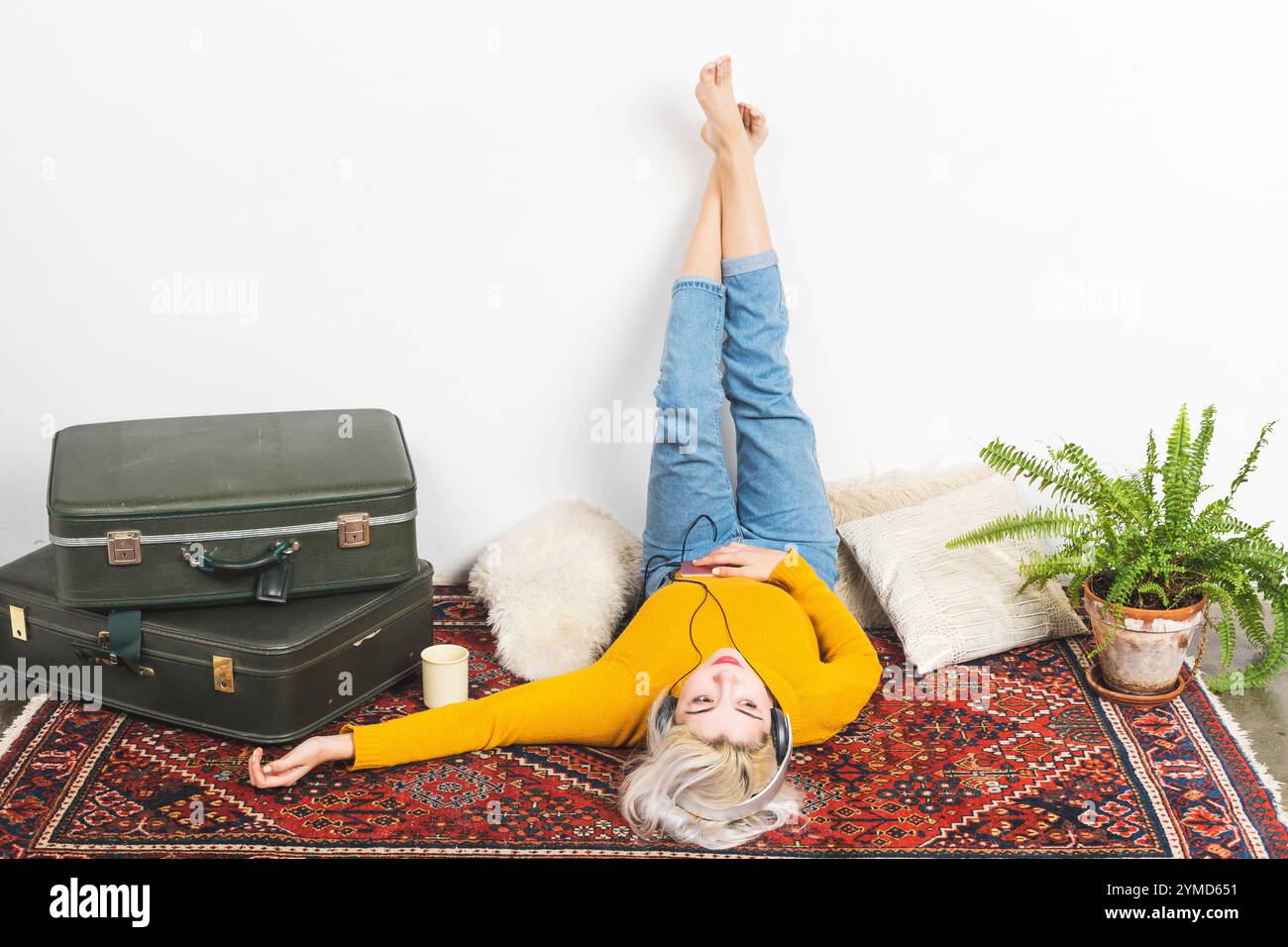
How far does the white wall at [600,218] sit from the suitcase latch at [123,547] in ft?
2.60

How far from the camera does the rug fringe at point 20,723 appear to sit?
2.50 meters

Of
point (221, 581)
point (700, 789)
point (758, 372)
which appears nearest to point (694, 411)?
point (758, 372)

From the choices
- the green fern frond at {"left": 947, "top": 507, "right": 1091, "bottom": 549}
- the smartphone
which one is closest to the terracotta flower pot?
the green fern frond at {"left": 947, "top": 507, "right": 1091, "bottom": 549}

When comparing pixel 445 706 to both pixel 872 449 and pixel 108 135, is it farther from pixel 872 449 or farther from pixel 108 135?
pixel 108 135

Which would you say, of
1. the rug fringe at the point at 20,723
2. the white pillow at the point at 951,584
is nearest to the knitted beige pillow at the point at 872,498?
the white pillow at the point at 951,584

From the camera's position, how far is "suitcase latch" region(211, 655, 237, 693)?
2.45 m

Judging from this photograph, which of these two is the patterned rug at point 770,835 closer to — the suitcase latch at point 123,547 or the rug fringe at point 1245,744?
the rug fringe at point 1245,744

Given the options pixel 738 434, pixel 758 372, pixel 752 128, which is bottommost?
pixel 738 434

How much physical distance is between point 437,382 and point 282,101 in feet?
2.55

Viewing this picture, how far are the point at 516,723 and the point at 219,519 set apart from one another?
2.40 feet

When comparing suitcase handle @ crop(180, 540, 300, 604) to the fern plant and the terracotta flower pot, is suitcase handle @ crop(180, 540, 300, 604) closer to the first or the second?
the fern plant

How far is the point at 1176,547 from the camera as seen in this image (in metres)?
2.63

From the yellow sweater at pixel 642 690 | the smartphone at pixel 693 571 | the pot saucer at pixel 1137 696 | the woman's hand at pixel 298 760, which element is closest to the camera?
the woman's hand at pixel 298 760

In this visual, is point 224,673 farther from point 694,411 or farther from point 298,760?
point 694,411
